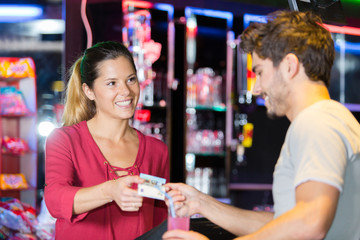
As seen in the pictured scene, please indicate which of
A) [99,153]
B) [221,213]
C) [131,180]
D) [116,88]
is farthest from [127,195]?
[116,88]

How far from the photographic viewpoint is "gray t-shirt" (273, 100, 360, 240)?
1147mm

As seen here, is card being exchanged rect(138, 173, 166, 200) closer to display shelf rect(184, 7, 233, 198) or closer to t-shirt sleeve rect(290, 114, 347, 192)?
t-shirt sleeve rect(290, 114, 347, 192)

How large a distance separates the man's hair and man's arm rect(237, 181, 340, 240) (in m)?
0.34

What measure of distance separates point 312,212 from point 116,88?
1204 millimetres

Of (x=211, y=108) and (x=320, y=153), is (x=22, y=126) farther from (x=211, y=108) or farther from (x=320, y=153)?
(x=320, y=153)

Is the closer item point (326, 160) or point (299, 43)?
point (326, 160)

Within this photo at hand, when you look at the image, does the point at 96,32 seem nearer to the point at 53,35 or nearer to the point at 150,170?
the point at 53,35

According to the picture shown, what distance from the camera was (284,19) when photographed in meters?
1.36

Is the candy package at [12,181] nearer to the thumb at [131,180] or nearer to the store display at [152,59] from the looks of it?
the store display at [152,59]

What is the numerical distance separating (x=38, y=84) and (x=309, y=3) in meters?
2.93

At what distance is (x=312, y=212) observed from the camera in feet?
3.68

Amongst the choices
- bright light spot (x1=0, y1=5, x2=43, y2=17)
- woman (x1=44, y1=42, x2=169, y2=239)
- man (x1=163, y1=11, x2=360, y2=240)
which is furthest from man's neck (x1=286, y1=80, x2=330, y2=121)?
bright light spot (x1=0, y1=5, x2=43, y2=17)

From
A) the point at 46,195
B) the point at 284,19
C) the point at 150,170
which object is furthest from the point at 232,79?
the point at 284,19

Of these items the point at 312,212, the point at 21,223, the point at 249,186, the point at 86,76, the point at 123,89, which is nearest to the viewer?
the point at 312,212
